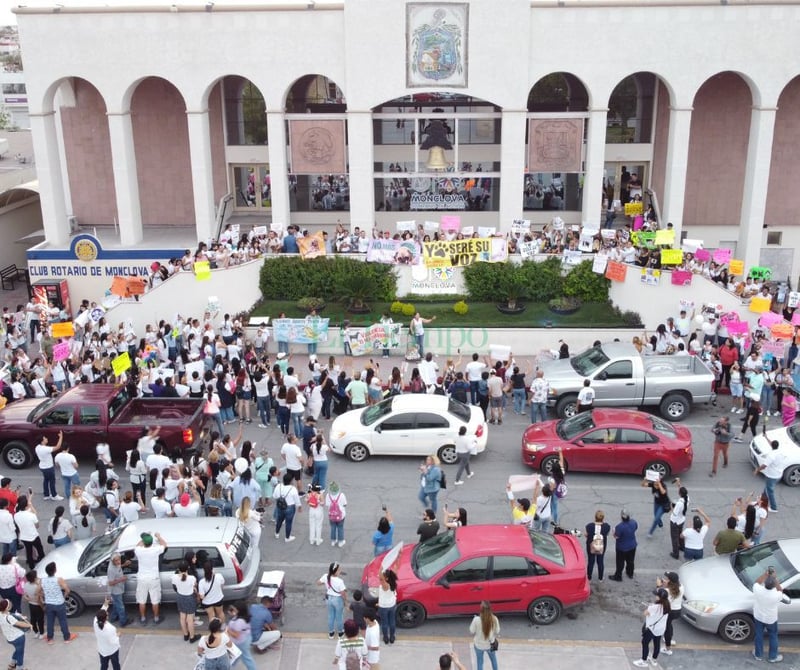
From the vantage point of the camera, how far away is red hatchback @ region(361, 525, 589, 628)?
13250 mm

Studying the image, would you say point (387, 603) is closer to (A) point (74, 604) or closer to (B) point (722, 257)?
(A) point (74, 604)

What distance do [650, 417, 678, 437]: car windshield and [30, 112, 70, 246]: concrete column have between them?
2163 centimetres

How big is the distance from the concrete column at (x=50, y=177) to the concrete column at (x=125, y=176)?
6.32 feet

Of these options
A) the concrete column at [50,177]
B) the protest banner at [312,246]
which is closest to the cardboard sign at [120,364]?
the protest banner at [312,246]

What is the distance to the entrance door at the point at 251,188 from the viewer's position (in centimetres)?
3412

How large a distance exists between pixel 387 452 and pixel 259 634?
6580 mm

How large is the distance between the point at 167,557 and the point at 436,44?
19844mm

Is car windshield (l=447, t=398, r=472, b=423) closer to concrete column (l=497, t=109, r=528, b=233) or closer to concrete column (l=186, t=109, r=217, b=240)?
concrete column (l=497, t=109, r=528, b=233)

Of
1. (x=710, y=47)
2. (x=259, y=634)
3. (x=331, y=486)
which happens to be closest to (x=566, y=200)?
(x=710, y=47)

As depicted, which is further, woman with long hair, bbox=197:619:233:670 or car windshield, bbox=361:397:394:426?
car windshield, bbox=361:397:394:426

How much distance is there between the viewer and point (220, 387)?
20203 millimetres

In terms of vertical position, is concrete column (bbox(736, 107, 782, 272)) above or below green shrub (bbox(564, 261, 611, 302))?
above

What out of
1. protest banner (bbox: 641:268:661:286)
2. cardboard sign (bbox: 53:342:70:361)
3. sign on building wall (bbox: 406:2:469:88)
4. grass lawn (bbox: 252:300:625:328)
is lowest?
grass lawn (bbox: 252:300:625:328)

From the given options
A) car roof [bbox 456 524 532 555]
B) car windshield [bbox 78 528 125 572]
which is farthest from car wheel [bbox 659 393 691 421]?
car windshield [bbox 78 528 125 572]
